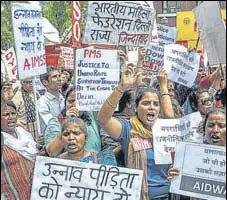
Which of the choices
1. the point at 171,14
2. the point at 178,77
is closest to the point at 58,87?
the point at 178,77

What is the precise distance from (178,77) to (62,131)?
195 cm

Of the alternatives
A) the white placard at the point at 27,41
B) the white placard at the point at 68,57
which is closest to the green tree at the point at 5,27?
the white placard at the point at 68,57

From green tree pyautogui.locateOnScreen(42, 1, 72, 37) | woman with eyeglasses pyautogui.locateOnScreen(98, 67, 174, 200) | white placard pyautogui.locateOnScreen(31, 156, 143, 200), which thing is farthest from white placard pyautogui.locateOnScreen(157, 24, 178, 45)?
green tree pyautogui.locateOnScreen(42, 1, 72, 37)

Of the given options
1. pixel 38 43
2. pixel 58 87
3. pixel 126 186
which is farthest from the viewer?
pixel 58 87

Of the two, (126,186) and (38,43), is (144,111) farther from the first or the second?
(38,43)

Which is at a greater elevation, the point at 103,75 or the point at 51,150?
the point at 103,75

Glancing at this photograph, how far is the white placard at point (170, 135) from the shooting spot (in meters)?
3.87

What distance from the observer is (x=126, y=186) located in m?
3.59

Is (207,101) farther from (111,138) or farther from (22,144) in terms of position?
(22,144)

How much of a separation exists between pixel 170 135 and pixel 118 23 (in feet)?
4.47

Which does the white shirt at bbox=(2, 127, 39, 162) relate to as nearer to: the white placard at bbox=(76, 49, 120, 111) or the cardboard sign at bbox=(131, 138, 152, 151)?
the white placard at bbox=(76, 49, 120, 111)

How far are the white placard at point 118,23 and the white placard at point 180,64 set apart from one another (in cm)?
46

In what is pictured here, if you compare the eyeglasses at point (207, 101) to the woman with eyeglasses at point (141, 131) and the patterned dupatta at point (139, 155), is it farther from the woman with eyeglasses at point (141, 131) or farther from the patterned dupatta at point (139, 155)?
the patterned dupatta at point (139, 155)

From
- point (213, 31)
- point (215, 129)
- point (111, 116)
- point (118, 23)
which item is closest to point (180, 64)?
point (213, 31)
